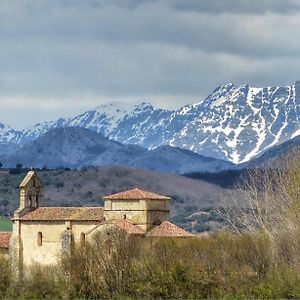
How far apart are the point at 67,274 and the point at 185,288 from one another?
1186 cm

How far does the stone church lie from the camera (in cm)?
12100

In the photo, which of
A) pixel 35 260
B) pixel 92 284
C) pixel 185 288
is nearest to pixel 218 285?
pixel 185 288

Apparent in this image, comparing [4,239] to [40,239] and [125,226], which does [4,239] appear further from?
[125,226]

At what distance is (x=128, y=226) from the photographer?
120188 millimetres

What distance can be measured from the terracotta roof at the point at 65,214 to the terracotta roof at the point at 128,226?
3.65m

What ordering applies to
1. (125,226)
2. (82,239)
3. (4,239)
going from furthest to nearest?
(4,239) < (82,239) < (125,226)

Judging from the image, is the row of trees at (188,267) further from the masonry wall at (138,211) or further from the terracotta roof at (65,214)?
the terracotta roof at (65,214)

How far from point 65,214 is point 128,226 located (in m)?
9.25

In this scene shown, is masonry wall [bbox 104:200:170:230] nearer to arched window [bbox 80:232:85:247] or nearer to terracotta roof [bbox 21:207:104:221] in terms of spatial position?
terracotta roof [bbox 21:207:104:221]

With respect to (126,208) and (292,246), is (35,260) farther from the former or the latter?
(292,246)

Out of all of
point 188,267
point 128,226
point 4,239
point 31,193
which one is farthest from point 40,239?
point 188,267

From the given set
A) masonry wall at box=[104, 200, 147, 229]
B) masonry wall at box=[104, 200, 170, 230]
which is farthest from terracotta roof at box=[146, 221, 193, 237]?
masonry wall at box=[104, 200, 147, 229]

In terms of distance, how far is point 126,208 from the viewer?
4867 inches

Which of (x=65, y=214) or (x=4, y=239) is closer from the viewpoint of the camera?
(x=65, y=214)
